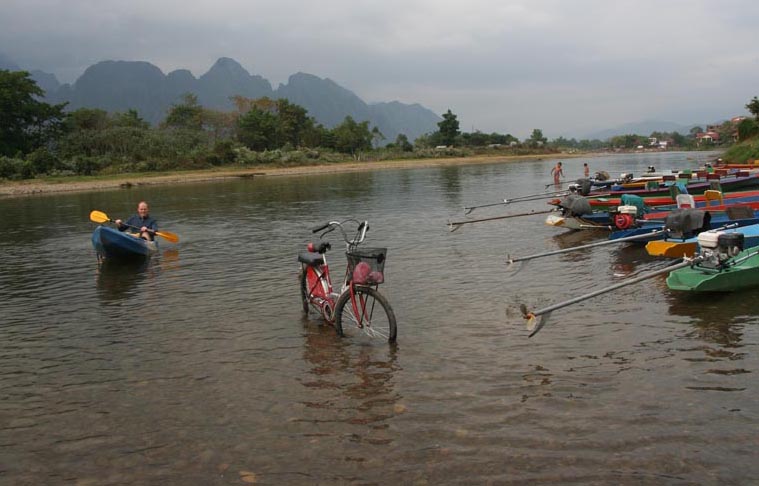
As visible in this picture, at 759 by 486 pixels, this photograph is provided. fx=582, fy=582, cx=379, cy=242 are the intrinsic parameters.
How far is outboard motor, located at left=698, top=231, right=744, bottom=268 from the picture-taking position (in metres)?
8.45

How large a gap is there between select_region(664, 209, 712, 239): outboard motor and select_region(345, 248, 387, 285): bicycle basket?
6.42m

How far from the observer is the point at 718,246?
862 cm

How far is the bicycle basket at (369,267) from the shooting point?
24.1 ft

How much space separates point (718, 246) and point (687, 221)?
86.4 inches

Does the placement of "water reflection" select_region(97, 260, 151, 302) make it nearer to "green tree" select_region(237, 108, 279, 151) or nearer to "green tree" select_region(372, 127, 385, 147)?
"green tree" select_region(237, 108, 279, 151)

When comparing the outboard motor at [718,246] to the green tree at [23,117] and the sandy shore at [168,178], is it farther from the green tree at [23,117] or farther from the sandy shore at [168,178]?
the green tree at [23,117]

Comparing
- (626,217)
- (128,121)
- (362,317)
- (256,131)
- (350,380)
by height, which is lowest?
(350,380)

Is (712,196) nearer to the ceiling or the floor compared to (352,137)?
nearer to the floor

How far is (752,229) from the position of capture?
1145cm

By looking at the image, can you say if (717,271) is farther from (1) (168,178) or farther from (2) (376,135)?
(2) (376,135)

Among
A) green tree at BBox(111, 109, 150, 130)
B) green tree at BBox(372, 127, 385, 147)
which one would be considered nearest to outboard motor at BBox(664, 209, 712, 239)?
green tree at BBox(111, 109, 150, 130)

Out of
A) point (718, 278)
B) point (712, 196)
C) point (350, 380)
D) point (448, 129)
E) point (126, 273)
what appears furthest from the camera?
point (448, 129)

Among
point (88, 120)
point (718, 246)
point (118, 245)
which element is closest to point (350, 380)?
point (718, 246)

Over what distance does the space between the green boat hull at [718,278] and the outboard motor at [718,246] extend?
0.14 metres
